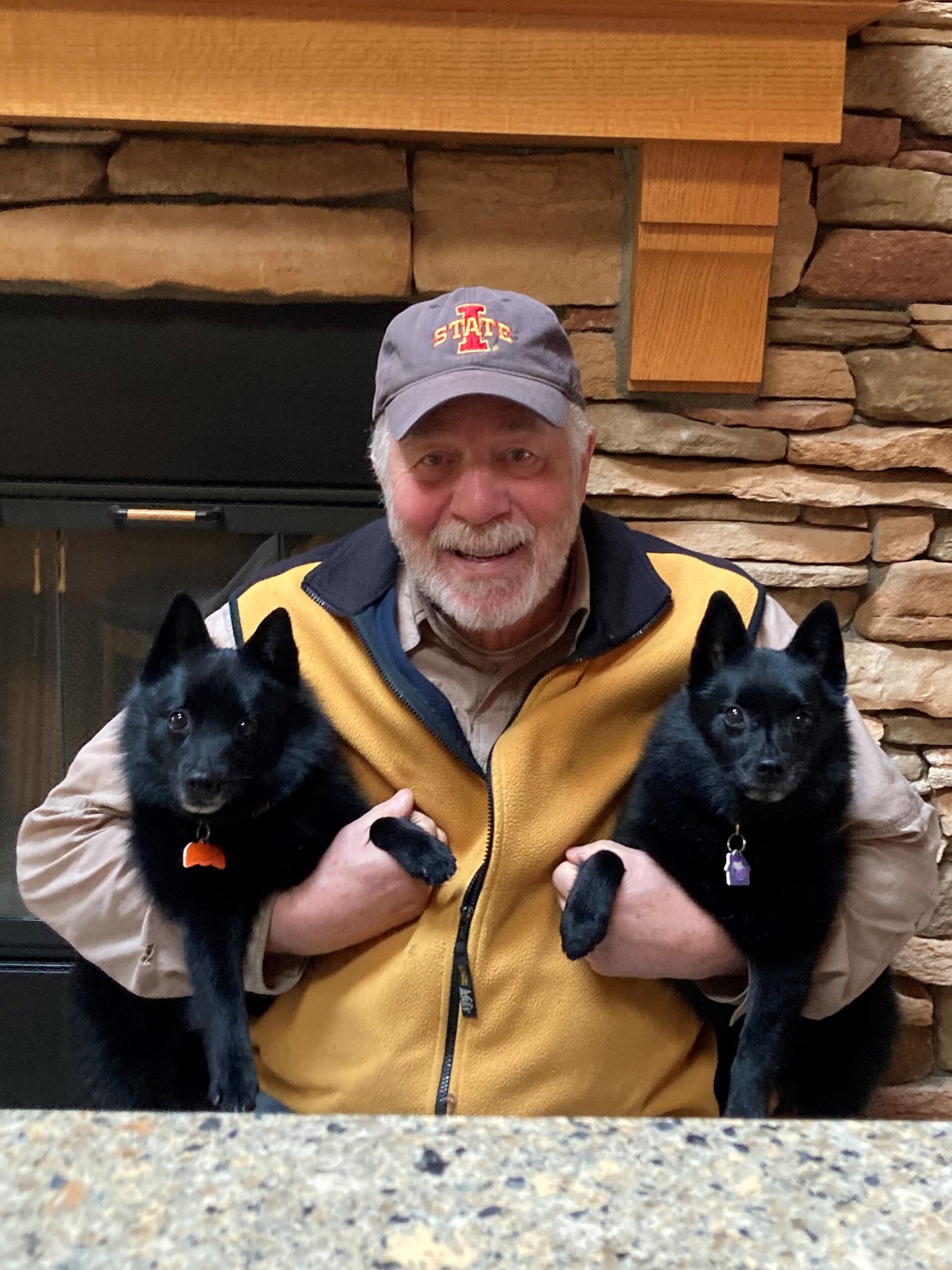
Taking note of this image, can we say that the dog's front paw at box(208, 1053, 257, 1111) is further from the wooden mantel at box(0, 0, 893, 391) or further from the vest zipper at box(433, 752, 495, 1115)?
the wooden mantel at box(0, 0, 893, 391)

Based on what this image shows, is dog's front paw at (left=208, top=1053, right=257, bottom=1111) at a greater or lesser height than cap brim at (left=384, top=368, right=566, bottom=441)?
lesser

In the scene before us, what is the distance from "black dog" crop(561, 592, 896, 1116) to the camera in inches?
45.6

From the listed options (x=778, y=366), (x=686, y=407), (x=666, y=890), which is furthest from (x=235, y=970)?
(x=778, y=366)

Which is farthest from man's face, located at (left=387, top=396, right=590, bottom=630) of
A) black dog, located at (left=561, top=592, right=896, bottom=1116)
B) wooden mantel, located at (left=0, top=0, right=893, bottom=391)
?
wooden mantel, located at (left=0, top=0, right=893, bottom=391)

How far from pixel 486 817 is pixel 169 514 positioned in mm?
883

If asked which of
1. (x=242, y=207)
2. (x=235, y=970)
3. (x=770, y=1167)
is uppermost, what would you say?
(x=242, y=207)

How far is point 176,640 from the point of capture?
126 cm

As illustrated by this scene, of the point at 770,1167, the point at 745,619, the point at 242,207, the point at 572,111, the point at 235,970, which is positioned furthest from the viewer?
the point at 242,207

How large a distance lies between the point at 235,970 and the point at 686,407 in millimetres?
1099

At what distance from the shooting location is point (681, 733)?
1231 mm

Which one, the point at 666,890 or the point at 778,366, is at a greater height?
the point at 778,366

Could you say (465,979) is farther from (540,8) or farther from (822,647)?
(540,8)

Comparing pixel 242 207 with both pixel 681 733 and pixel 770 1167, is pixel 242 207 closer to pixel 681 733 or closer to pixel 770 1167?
pixel 681 733

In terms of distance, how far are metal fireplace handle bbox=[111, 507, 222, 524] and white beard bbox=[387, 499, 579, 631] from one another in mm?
636
